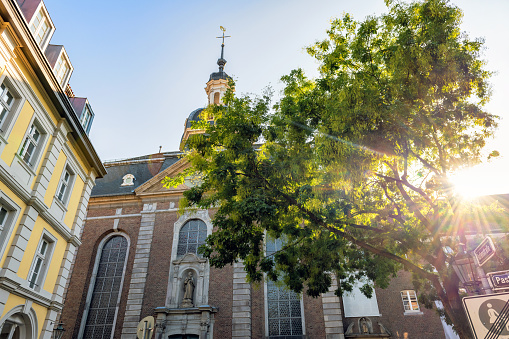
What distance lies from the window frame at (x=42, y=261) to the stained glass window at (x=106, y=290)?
847cm

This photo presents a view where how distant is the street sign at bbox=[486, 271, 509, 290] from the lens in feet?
12.3

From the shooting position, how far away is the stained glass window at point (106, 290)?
59.3ft

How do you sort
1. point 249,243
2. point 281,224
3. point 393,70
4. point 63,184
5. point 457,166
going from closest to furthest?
point 393,70 → point 457,166 → point 281,224 → point 249,243 → point 63,184

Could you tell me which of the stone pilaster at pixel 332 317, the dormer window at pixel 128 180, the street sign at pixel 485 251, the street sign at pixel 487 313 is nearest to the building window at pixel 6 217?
the street sign at pixel 487 313

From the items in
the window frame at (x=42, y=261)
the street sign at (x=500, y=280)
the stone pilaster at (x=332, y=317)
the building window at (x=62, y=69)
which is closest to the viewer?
the street sign at (x=500, y=280)

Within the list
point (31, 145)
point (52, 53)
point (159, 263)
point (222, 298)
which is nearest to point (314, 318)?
point (222, 298)

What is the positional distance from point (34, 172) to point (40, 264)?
2.93 meters

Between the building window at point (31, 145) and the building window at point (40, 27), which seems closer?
the building window at point (31, 145)

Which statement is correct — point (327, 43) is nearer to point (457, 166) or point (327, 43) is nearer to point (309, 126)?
point (309, 126)

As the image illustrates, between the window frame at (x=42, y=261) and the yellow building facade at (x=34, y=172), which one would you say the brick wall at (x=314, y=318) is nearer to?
the yellow building facade at (x=34, y=172)

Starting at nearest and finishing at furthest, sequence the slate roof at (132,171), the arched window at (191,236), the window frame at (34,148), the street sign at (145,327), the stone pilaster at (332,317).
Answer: the street sign at (145,327) → the window frame at (34,148) → the stone pilaster at (332,317) → the arched window at (191,236) → the slate roof at (132,171)

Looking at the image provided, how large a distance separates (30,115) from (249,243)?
24.0 ft

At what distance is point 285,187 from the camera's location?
32.6 ft

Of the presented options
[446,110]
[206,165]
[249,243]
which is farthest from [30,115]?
[446,110]
